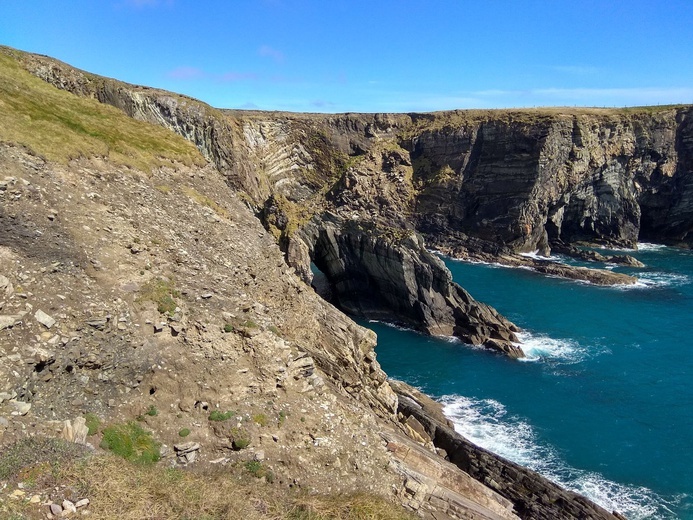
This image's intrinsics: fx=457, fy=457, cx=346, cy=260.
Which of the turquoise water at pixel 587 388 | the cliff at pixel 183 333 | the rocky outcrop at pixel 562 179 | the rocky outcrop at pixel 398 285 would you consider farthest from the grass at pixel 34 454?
the rocky outcrop at pixel 562 179

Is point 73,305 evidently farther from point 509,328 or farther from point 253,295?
point 509,328

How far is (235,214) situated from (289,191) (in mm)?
88705

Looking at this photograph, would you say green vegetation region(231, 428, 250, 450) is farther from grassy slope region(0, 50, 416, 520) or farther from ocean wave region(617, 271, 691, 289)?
ocean wave region(617, 271, 691, 289)

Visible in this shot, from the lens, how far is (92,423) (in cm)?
1405

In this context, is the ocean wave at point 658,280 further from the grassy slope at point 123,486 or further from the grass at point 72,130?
the grassy slope at point 123,486

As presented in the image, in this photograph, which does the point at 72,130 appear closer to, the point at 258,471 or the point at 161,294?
the point at 161,294

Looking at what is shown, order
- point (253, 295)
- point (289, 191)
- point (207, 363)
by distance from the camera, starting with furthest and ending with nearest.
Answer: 1. point (289, 191)
2. point (253, 295)
3. point (207, 363)

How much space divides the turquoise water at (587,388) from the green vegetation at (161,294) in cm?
2772

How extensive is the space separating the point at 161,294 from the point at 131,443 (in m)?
5.78

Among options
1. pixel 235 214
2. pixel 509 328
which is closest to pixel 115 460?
pixel 235 214

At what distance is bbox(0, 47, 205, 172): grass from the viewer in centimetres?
2008

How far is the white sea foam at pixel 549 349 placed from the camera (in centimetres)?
5159

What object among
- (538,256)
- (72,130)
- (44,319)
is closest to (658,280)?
(538,256)

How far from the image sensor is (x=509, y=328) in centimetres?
5831
